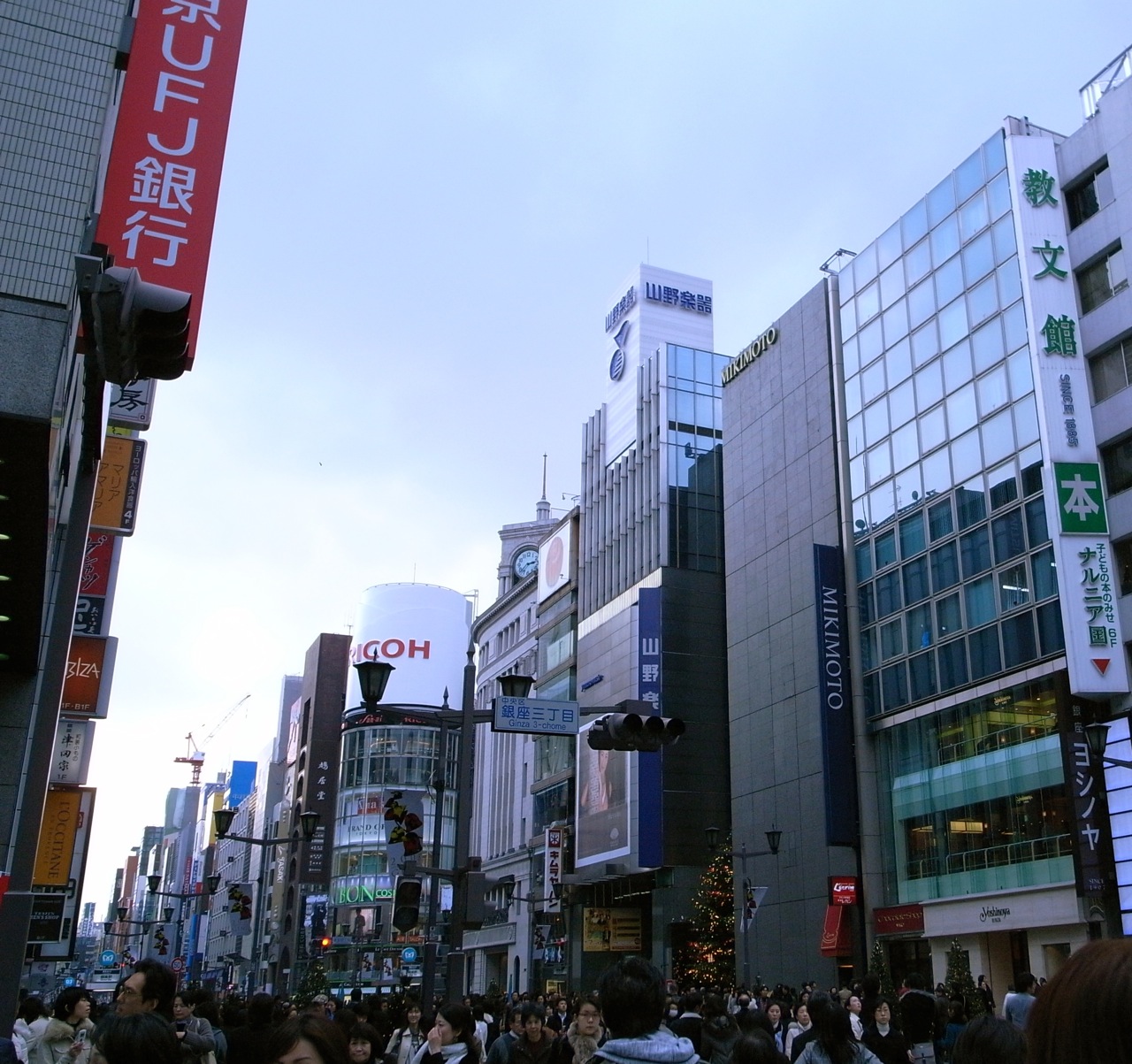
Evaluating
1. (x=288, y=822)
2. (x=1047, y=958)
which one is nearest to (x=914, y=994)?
(x=1047, y=958)

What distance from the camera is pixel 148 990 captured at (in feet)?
19.6

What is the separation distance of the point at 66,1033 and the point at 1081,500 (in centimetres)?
3305

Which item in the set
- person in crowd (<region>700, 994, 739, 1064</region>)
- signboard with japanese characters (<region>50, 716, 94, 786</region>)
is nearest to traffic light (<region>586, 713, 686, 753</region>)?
person in crowd (<region>700, 994, 739, 1064</region>)

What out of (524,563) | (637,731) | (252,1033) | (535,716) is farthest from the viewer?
(524,563)

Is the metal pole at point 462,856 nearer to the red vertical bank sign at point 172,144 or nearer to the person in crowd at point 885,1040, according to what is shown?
the red vertical bank sign at point 172,144

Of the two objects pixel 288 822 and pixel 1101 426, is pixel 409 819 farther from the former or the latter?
pixel 288 822

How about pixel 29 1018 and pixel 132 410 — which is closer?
pixel 29 1018

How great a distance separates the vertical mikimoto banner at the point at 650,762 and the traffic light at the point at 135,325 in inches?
2032

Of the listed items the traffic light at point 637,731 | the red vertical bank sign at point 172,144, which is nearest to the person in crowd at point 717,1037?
the traffic light at point 637,731

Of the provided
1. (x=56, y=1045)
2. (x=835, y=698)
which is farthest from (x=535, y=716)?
(x=835, y=698)

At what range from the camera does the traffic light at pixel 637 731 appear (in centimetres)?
1762

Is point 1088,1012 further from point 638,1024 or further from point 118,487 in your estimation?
point 118,487

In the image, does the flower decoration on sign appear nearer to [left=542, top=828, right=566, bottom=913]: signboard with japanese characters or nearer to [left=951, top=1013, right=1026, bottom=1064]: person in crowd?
[left=951, top=1013, right=1026, bottom=1064]: person in crowd

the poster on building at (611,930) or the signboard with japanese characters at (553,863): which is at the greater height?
the signboard with japanese characters at (553,863)
